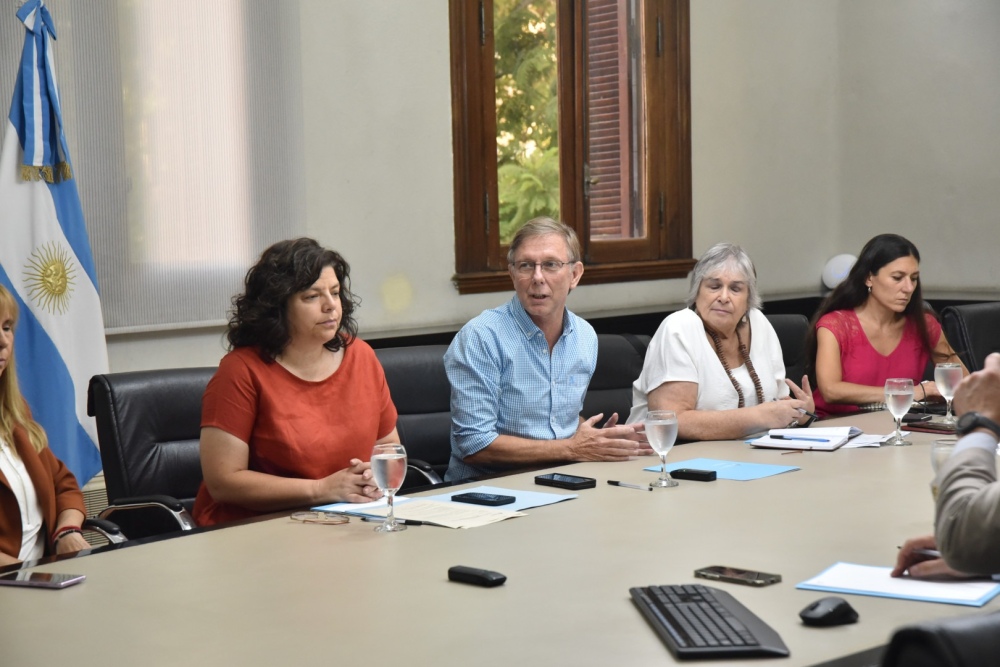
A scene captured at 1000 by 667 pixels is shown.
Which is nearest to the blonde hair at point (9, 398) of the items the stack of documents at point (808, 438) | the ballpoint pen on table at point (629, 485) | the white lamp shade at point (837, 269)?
the ballpoint pen on table at point (629, 485)

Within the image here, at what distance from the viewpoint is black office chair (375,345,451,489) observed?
341cm

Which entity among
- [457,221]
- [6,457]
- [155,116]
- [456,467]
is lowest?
[456,467]

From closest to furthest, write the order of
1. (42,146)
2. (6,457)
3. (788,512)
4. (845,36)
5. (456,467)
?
(788,512)
(6,457)
(456,467)
(42,146)
(845,36)

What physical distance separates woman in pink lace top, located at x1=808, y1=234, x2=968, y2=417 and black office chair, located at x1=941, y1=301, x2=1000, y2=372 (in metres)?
0.24

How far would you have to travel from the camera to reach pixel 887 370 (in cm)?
412

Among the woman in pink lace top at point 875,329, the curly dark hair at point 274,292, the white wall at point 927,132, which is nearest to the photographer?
the curly dark hair at point 274,292

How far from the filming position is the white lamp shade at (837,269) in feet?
21.1

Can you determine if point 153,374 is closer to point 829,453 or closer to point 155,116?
point 155,116

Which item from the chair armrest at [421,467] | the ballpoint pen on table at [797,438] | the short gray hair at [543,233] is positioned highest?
the short gray hair at [543,233]

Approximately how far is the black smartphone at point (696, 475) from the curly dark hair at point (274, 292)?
97 cm

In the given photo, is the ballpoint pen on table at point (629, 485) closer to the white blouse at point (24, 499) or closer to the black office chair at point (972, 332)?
the white blouse at point (24, 499)

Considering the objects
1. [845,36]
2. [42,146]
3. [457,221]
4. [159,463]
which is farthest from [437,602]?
[845,36]

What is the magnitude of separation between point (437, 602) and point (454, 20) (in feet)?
12.4

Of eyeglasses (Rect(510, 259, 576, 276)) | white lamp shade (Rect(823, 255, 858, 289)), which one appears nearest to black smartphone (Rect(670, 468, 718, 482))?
eyeglasses (Rect(510, 259, 576, 276))
